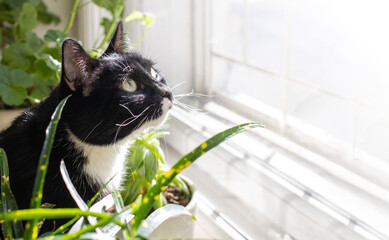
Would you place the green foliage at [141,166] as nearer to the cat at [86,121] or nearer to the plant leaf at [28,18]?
the cat at [86,121]

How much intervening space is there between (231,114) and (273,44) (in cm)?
20

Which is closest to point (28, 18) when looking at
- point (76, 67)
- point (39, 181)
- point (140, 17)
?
point (140, 17)

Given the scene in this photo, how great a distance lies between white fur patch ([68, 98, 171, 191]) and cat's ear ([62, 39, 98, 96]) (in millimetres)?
87

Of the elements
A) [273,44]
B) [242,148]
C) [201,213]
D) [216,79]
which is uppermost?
[273,44]

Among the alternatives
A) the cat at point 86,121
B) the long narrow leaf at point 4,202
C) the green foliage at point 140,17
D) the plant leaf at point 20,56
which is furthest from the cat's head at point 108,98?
the plant leaf at point 20,56

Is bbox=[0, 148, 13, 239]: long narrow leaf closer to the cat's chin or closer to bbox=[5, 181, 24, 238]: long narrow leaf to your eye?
bbox=[5, 181, 24, 238]: long narrow leaf

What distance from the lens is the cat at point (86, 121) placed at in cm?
73

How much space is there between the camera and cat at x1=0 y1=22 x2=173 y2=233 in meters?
0.73

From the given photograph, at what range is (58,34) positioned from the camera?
1.09 metres

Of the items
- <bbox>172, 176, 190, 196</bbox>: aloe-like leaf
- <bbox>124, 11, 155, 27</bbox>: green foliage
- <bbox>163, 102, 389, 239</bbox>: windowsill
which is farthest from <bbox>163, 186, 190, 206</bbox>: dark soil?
<bbox>124, 11, 155, 27</bbox>: green foliage

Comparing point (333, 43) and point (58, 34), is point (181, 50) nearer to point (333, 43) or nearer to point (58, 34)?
point (58, 34)

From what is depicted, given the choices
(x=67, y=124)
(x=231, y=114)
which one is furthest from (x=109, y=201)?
(x=231, y=114)

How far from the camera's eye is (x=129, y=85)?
75 cm

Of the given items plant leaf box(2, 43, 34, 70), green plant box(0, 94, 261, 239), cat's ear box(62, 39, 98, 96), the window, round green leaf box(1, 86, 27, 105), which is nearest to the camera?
green plant box(0, 94, 261, 239)
